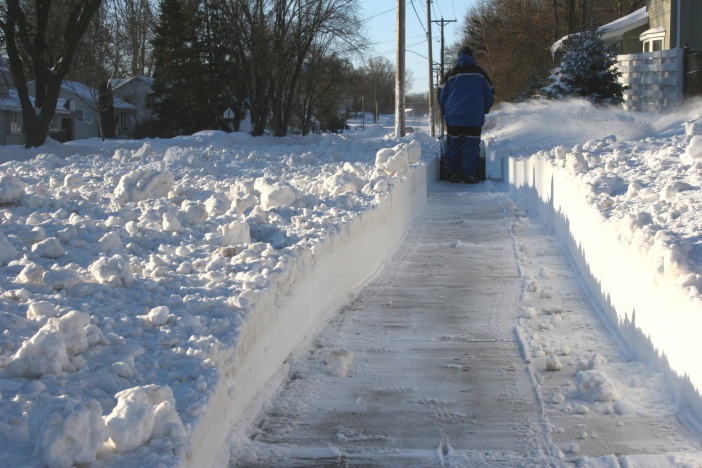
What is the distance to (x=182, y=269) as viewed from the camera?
19.8 ft

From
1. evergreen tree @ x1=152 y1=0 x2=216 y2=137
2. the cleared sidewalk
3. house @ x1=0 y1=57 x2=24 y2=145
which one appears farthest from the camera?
evergreen tree @ x1=152 y1=0 x2=216 y2=137

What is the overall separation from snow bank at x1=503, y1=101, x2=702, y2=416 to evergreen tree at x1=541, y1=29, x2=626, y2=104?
663 inches

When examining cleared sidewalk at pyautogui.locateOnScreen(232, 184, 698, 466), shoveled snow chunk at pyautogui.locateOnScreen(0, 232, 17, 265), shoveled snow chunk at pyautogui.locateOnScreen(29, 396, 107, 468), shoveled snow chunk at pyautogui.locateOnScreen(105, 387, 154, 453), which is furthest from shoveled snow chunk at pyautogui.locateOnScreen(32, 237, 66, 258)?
shoveled snow chunk at pyautogui.locateOnScreen(29, 396, 107, 468)

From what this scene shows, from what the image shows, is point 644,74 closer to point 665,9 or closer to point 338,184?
point 665,9

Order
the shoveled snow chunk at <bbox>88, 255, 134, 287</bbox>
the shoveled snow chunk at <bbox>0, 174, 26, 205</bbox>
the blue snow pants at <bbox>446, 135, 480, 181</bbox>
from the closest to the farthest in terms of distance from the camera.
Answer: the shoveled snow chunk at <bbox>88, 255, 134, 287</bbox>, the shoveled snow chunk at <bbox>0, 174, 26, 205</bbox>, the blue snow pants at <bbox>446, 135, 480, 181</bbox>

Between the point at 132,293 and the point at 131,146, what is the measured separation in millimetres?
15382

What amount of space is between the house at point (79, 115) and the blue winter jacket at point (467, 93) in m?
43.5

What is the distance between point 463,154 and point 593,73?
12.2m

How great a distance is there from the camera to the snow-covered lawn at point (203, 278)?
358cm

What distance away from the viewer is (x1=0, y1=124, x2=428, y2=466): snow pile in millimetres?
3398

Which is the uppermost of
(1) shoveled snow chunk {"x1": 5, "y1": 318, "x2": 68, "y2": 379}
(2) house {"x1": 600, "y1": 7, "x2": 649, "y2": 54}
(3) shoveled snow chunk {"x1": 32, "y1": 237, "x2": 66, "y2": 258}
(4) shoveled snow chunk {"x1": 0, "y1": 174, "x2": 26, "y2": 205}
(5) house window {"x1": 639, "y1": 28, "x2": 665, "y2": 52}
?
(2) house {"x1": 600, "y1": 7, "x2": 649, "y2": 54}

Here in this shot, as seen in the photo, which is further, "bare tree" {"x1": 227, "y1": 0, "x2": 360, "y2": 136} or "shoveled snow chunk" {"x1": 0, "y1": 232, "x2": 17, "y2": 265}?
"bare tree" {"x1": 227, "y1": 0, "x2": 360, "y2": 136}

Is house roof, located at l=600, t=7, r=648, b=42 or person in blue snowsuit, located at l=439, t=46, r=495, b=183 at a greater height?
house roof, located at l=600, t=7, r=648, b=42

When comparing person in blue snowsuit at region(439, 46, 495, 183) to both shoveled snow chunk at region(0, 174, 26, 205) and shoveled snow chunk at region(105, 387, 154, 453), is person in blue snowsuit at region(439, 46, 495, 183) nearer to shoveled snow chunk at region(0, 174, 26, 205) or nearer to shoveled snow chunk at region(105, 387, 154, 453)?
shoveled snow chunk at region(0, 174, 26, 205)
